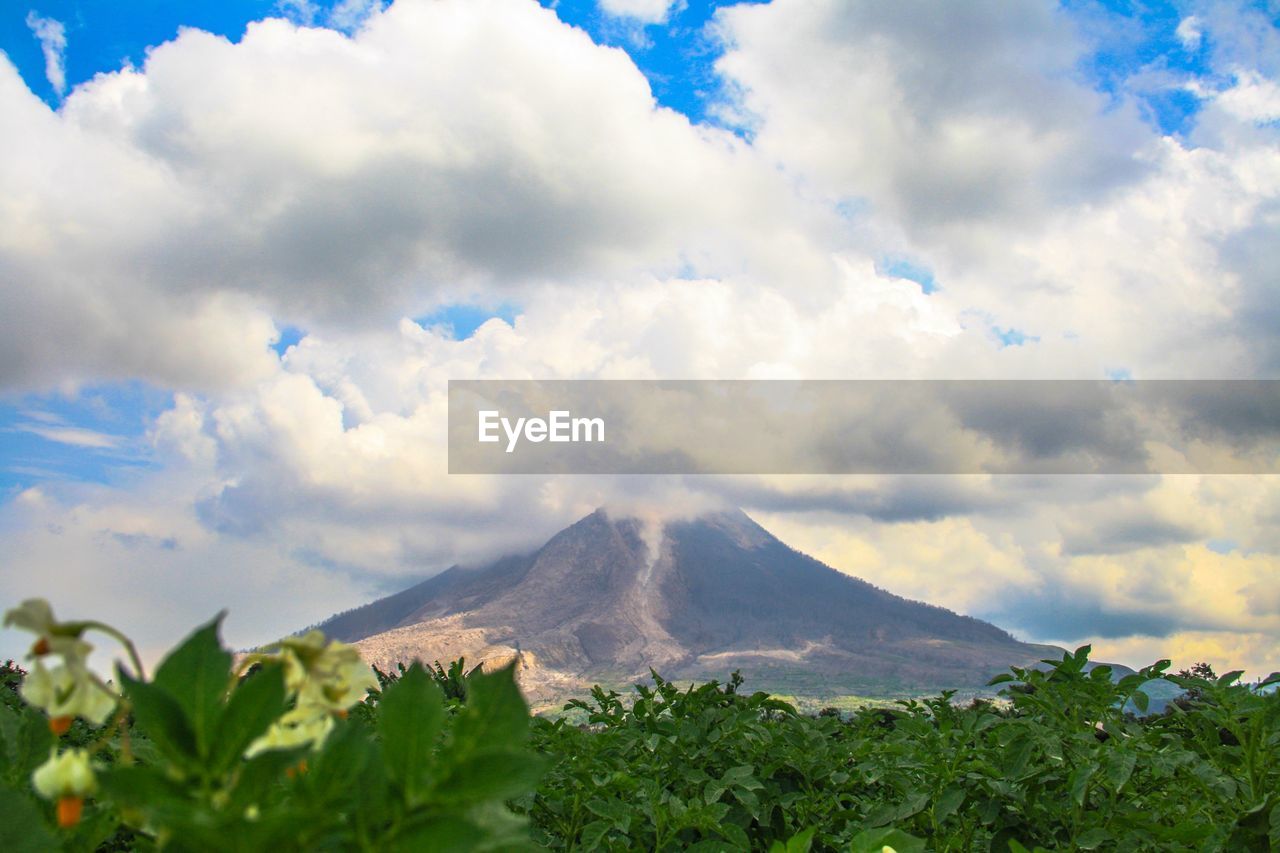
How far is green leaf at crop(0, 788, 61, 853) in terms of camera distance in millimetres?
1161

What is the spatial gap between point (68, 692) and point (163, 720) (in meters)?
0.20

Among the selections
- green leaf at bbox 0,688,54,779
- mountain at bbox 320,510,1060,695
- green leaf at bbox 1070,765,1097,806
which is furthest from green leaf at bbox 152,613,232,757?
mountain at bbox 320,510,1060,695

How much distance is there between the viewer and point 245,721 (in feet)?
3.44

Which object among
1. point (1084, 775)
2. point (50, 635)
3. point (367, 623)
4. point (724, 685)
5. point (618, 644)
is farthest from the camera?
point (367, 623)

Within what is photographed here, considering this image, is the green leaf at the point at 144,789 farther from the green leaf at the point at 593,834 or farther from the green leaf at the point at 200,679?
the green leaf at the point at 593,834

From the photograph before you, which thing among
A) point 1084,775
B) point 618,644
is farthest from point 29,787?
point 618,644

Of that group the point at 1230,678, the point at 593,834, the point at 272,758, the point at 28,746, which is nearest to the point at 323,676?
the point at 272,758

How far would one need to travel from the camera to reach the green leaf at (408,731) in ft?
3.38

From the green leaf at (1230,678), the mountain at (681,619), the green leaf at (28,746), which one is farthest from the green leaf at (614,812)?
the mountain at (681,619)

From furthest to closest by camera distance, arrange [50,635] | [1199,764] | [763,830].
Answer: [763,830]
[1199,764]
[50,635]

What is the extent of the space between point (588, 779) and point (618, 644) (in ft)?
348

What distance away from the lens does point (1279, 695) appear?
3.04m

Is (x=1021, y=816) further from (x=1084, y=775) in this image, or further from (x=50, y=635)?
(x=50, y=635)

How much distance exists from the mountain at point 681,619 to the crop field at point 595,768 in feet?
275
